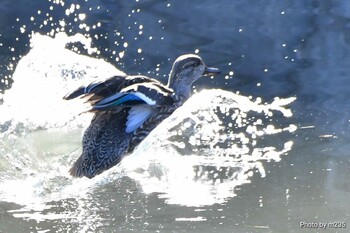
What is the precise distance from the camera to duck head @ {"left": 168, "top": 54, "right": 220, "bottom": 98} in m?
8.17

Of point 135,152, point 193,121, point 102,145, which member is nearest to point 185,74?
point 193,121

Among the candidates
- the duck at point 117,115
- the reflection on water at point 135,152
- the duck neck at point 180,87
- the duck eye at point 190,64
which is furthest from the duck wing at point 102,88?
the duck eye at point 190,64

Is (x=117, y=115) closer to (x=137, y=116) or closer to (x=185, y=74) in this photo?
(x=137, y=116)

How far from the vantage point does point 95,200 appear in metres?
6.36

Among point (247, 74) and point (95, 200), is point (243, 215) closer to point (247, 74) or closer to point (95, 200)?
point (95, 200)

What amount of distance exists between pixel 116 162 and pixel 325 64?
3754 millimetres

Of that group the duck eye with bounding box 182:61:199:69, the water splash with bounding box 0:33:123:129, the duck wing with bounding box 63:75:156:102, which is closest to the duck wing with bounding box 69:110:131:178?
the duck wing with bounding box 63:75:156:102

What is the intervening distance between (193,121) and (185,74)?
0.43 meters

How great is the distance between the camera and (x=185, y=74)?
26.9 ft

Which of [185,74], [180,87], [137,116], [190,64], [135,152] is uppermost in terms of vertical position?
[190,64]

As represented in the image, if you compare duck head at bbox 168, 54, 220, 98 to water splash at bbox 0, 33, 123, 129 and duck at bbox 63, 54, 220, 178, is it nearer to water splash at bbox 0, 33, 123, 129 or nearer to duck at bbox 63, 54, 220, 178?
duck at bbox 63, 54, 220, 178

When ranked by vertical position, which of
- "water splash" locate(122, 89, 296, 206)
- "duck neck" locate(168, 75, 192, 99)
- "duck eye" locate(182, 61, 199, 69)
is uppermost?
"duck eye" locate(182, 61, 199, 69)

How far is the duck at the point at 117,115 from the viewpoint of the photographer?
7.12 m

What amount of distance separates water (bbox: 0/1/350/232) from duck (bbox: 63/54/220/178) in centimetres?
12
